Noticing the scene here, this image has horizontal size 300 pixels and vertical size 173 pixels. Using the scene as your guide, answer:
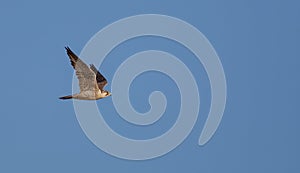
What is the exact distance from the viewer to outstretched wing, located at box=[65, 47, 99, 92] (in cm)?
2917

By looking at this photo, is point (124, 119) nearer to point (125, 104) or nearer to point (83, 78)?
point (125, 104)

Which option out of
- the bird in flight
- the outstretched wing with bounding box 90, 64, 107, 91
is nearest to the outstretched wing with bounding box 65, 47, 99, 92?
the bird in flight

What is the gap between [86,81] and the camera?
2958 cm

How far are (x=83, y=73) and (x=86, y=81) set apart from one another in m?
0.27

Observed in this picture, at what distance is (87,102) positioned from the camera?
30922mm

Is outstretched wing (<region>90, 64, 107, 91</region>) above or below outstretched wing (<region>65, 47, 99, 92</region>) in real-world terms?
above

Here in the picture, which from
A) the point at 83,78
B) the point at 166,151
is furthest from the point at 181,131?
the point at 83,78

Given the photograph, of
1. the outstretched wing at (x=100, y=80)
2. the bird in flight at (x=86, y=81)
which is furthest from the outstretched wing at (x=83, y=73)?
the outstretched wing at (x=100, y=80)

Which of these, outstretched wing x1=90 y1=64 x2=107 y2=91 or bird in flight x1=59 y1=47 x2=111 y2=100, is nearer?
bird in flight x1=59 y1=47 x2=111 y2=100

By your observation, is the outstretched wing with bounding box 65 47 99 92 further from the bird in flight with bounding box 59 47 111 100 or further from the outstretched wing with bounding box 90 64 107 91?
the outstretched wing with bounding box 90 64 107 91

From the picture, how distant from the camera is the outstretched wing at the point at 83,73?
2917 cm

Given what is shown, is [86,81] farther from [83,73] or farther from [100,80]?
[100,80]

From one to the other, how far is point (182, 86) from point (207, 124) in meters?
1.25

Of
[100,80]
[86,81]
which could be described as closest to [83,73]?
[86,81]
